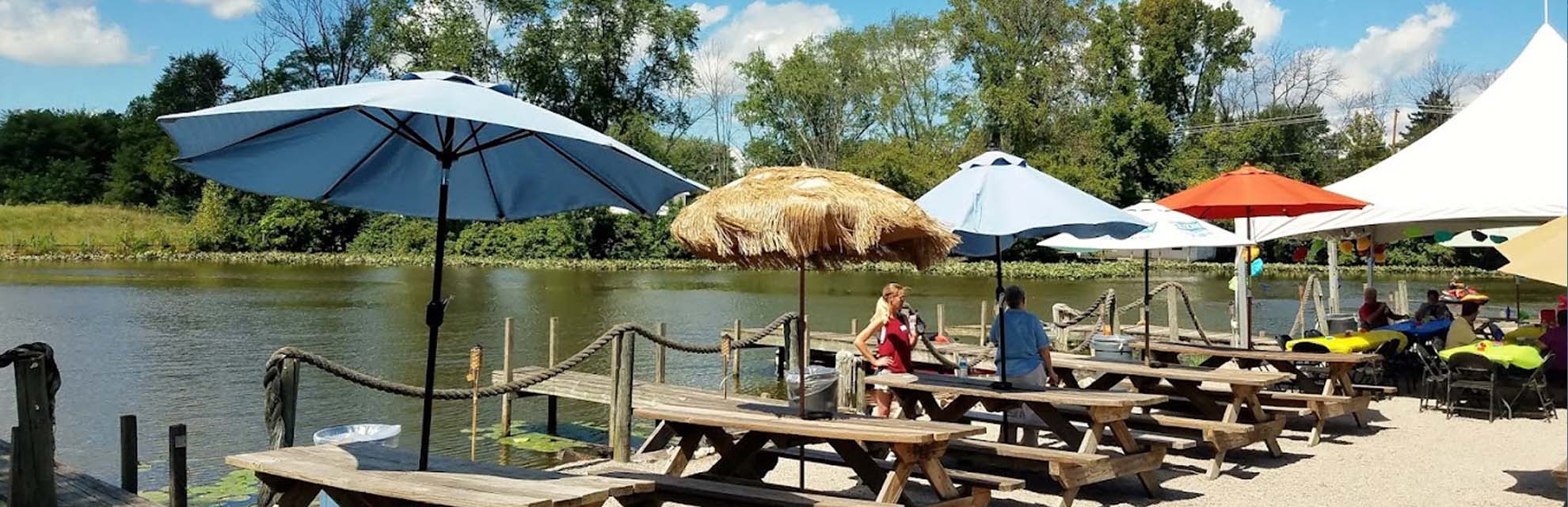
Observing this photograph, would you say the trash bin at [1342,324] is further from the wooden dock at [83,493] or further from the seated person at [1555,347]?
the wooden dock at [83,493]

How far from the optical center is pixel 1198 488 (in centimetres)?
850

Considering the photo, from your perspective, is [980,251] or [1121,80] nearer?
[980,251]

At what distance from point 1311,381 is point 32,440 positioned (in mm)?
10346

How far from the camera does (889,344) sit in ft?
37.8

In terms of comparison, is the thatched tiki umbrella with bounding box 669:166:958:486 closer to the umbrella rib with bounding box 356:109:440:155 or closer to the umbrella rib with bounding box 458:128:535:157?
the umbrella rib with bounding box 458:128:535:157

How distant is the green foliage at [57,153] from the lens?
63188 mm

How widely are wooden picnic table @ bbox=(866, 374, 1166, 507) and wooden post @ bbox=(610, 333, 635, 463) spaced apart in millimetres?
2813

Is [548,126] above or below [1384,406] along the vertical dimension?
above

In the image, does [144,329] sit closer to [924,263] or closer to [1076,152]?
[924,263]

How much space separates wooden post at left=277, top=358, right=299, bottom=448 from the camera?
7750 mm

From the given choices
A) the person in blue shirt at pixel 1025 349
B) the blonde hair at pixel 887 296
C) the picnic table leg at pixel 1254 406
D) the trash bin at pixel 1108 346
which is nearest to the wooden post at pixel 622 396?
the blonde hair at pixel 887 296

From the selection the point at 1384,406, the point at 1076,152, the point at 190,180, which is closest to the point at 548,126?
the point at 1384,406

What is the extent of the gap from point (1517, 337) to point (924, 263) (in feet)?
28.2

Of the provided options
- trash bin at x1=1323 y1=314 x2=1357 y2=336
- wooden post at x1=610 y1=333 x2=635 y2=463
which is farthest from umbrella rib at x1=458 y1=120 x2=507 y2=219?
trash bin at x1=1323 y1=314 x2=1357 y2=336
